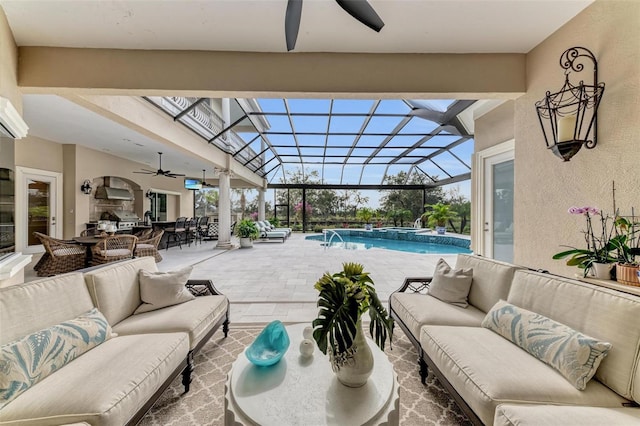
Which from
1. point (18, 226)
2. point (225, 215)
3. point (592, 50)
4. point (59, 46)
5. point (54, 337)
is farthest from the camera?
point (225, 215)

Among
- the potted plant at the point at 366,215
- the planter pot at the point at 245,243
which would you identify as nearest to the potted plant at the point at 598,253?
the planter pot at the point at 245,243

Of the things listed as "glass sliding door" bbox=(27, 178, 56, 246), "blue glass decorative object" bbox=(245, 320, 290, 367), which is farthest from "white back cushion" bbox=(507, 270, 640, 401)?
"glass sliding door" bbox=(27, 178, 56, 246)

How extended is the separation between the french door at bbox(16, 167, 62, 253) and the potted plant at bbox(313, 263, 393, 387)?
7465 millimetres

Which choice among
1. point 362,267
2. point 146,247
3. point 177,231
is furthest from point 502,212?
point 177,231

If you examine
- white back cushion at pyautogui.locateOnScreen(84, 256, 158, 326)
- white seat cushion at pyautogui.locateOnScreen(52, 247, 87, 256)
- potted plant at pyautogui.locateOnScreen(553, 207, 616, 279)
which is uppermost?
potted plant at pyautogui.locateOnScreen(553, 207, 616, 279)

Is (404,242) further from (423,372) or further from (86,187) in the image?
(86,187)

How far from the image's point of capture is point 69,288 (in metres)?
1.82

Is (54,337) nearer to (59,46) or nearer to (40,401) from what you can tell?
(40,401)

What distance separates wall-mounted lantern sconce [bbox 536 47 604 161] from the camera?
210 centimetres

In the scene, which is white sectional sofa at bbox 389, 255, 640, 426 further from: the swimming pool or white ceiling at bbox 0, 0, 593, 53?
the swimming pool

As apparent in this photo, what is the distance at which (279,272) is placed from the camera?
5.39 meters

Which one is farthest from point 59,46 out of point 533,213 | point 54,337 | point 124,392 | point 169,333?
point 533,213

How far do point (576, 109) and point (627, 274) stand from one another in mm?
1432

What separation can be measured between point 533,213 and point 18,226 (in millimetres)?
8974
